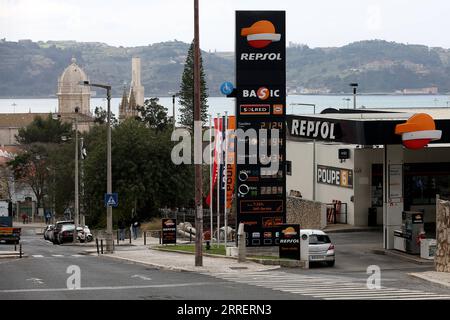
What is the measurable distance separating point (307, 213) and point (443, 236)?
22984mm

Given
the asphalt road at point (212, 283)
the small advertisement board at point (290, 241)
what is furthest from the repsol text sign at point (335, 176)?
the small advertisement board at point (290, 241)

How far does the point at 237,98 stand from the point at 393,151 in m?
6.61

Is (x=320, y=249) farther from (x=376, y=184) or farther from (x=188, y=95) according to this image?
(x=188, y=95)

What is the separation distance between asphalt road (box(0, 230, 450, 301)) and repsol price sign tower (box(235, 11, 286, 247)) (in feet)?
10.4

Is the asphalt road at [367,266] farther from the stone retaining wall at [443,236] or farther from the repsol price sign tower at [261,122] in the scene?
the repsol price sign tower at [261,122]

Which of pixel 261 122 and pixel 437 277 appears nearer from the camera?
pixel 437 277

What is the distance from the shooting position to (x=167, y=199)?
7744 centimetres

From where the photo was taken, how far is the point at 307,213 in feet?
169

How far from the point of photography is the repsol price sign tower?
35594 millimetres

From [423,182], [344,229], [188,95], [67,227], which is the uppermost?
[188,95]

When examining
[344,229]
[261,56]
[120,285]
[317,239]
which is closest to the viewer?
[120,285]

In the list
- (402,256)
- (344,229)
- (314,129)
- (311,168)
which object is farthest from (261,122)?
(311,168)

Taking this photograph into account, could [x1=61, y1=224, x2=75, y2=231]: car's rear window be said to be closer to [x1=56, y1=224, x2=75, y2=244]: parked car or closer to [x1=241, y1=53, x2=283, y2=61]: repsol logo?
[x1=56, y1=224, x2=75, y2=244]: parked car
